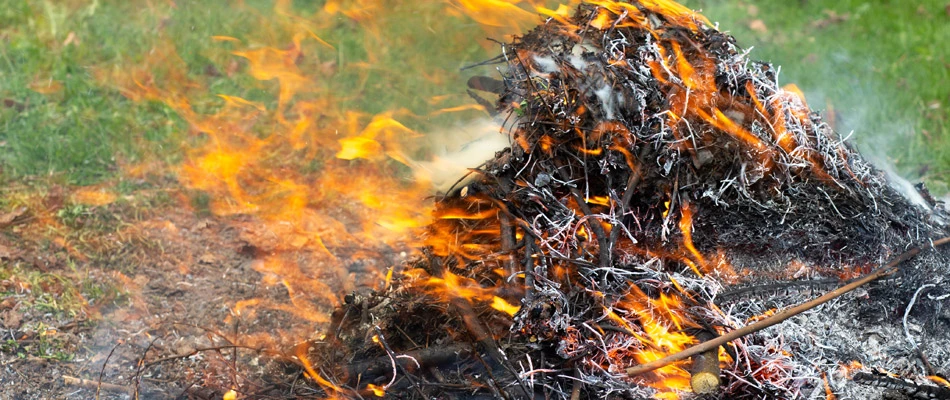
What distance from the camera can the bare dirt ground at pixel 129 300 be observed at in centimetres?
352

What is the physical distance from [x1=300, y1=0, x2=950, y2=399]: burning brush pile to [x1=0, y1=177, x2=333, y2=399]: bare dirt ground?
0.83 metres

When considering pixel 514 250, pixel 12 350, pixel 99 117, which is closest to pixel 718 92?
pixel 514 250

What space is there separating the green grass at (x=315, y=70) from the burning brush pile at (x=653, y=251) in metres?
2.22

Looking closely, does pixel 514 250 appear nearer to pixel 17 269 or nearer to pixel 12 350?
pixel 12 350

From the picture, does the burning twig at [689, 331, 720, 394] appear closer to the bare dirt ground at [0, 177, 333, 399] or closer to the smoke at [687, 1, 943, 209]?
the bare dirt ground at [0, 177, 333, 399]

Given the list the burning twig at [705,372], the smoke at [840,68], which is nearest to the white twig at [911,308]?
the burning twig at [705,372]

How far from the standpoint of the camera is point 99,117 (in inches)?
209

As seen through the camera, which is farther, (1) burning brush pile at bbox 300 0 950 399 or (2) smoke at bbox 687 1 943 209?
(2) smoke at bbox 687 1 943 209

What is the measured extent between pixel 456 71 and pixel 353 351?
3.21m

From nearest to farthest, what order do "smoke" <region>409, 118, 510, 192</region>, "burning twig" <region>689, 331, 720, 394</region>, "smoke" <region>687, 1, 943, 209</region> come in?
"burning twig" <region>689, 331, 720, 394</region>, "smoke" <region>409, 118, 510, 192</region>, "smoke" <region>687, 1, 943, 209</region>

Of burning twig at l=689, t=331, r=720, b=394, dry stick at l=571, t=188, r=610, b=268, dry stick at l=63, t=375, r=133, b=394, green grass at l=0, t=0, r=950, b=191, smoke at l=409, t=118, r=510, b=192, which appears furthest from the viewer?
green grass at l=0, t=0, r=950, b=191

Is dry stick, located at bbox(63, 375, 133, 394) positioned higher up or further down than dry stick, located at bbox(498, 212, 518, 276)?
further down

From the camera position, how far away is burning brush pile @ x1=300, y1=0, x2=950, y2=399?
271 cm

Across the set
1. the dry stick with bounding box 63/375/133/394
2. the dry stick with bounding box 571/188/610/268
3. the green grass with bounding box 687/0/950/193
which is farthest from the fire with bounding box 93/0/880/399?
the green grass with bounding box 687/0/950/193
